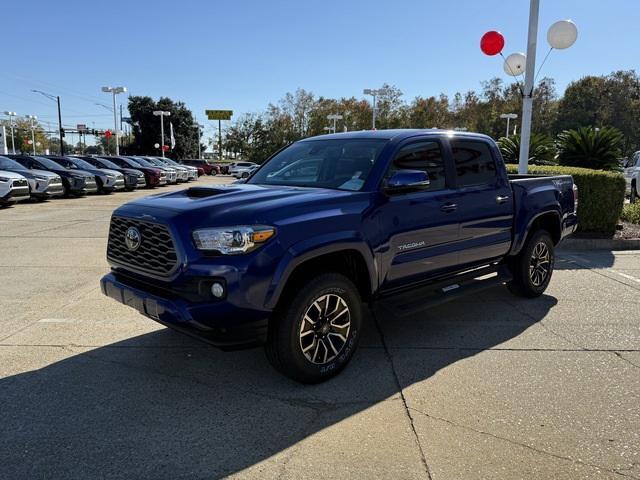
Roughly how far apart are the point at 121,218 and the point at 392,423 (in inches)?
99.7

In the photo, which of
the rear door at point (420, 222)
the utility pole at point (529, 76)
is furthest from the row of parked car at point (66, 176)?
the rear door at point (420, 222)

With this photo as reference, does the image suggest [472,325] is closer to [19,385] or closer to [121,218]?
[121,218]

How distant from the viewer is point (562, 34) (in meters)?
9.91

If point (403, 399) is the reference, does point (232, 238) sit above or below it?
above

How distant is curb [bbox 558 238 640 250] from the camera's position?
9672 mm

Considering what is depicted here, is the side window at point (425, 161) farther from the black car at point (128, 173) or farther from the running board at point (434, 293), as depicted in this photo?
the black car at point (128, 173)

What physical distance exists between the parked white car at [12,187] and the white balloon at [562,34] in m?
14.6

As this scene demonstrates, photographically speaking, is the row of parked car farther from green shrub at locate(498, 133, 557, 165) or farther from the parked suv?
green shrub at locate(498, 133, 557, 165)

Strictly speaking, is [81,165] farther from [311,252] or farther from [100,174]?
[311,252]

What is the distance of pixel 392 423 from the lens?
3.28 m

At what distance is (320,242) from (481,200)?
85.0 inches

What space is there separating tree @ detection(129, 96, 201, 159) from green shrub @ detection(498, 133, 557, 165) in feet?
203

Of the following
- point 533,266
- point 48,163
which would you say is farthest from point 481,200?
point 48,163

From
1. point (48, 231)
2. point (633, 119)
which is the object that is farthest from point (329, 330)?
point (633, 119)
